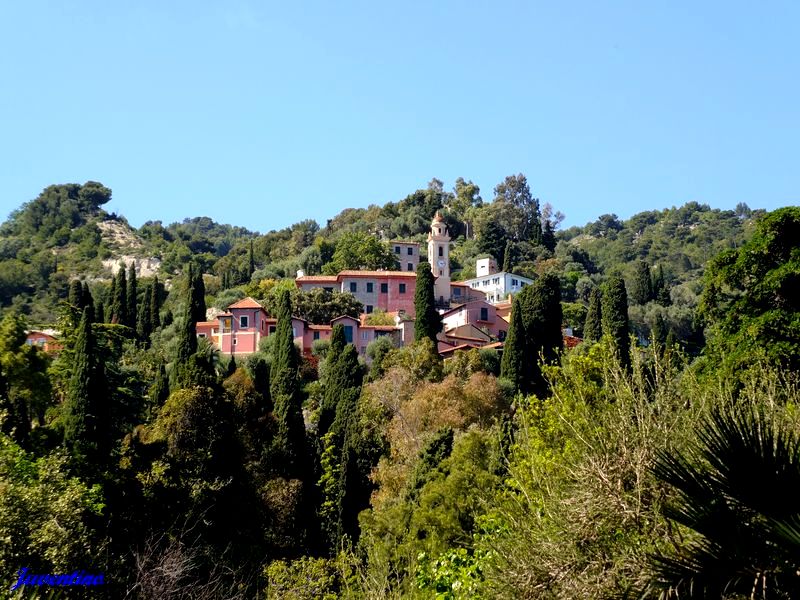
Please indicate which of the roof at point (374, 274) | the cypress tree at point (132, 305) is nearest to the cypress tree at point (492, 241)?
the roof at point (374, 274)

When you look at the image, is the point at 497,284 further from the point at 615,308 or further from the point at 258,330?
the point at 615,308

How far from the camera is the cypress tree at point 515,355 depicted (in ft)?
180

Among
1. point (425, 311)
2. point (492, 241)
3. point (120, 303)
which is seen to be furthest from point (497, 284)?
point (120, 303)

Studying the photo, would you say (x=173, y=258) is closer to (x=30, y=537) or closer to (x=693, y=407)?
(x=30, y=537)

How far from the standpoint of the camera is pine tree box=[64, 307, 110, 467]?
35.2m

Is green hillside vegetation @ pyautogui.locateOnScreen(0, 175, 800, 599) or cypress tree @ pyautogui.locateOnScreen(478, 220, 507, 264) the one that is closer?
green hillside vegetation @ pyautogui.locateOnScreen(0, 175, 800, 599)

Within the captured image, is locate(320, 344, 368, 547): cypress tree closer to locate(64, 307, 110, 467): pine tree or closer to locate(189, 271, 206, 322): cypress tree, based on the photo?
locate(64, 307, 110, 467): pine tree

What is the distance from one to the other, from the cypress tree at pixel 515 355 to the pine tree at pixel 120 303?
33301 mm

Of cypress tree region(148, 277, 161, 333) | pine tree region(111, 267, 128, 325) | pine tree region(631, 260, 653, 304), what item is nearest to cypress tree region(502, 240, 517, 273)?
pine tree region(631, 260, 653, 304)

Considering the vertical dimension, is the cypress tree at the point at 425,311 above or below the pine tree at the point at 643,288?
below

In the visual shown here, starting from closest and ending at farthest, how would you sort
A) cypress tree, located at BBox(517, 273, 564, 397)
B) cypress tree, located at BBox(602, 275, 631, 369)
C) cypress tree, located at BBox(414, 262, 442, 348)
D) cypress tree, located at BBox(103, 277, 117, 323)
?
1. cypress tree, located at BBox(517, 273, 564, 397)
2. cypress tree, located at BBox(602, 275, 631, 369)
3. cypress tree, located at BBox(414, 262, 442, 348)
4. cypress tree, located at BBox(103, 277, 117, 323)

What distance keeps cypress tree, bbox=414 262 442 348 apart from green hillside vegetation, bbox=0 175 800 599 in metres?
0.16

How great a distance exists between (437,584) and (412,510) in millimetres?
11332

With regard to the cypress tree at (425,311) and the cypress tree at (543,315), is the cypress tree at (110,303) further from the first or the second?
the cypress tree at (543,315)
